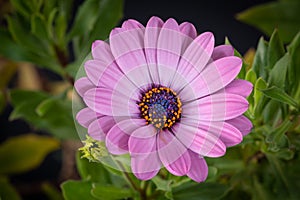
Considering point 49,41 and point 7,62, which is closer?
point 49,41

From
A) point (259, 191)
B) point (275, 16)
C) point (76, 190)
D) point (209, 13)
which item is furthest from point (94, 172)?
point (209, 13)

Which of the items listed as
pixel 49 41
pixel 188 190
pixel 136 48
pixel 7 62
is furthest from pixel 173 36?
pixel 7 62

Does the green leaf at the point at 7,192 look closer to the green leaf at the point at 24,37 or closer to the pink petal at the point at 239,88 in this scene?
the green leaf at the point at 24,37

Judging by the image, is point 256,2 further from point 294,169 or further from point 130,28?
point 130,28

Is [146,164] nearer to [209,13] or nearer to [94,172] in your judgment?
[94,172]

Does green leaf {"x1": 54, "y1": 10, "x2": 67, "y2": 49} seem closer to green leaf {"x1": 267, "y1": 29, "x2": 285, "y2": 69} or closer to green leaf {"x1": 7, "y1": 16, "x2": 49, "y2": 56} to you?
green leaf {"x1": 7, "y1": 16, "x2": 49, "y2": 56}

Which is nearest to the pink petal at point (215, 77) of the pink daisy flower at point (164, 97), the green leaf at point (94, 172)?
the pink daisy flower at point (164, 97)
